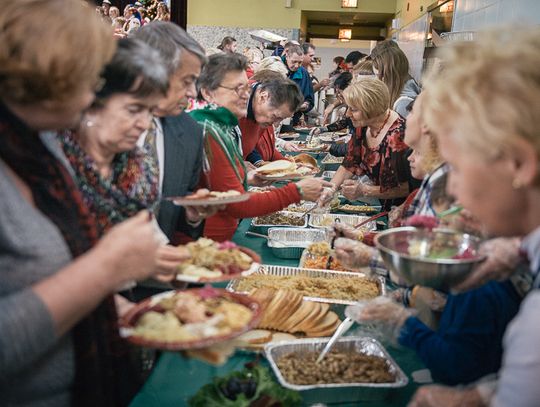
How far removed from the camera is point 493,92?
0.89 metres

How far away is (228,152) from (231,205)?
0.27 m

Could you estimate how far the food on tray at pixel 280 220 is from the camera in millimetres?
3357

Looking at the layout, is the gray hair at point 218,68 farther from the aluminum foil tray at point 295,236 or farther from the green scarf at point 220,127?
the aluminum foil tray at point 295,236

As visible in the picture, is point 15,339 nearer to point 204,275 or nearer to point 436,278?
point 204,275

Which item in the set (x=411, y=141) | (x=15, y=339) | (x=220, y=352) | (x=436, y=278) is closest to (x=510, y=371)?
(x=436, y=278)

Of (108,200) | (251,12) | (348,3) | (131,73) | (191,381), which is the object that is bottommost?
(191,381)

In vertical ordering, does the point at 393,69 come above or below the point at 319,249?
above

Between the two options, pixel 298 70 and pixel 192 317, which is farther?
pixel 298 70

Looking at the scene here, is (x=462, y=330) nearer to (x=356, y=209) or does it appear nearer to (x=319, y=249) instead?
(x=319, y=249)

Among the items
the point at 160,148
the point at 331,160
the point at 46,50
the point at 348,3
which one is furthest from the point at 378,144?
the point at 348,3

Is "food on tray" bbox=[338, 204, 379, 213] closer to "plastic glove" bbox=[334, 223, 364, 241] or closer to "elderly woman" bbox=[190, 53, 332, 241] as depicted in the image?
"elderly woman" bbox=[190, 53, 332, 241]

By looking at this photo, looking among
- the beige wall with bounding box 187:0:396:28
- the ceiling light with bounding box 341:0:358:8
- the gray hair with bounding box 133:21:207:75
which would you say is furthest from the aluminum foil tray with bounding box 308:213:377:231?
the ceiling light with bounding box 341:0:358:8

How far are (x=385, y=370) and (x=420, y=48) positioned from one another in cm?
847

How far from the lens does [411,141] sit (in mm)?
2205
